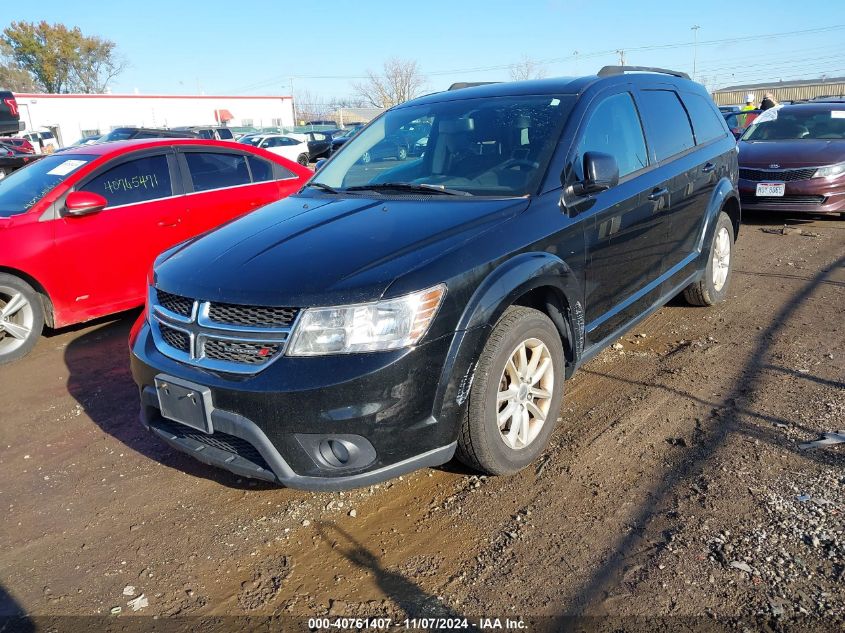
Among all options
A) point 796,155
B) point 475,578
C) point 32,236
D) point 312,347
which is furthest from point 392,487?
point 796,155

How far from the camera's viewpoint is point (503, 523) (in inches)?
114

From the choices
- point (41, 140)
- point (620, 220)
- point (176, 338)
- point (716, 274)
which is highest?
point (41, 140)

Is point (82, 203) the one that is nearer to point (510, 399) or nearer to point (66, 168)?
point (66, 168)

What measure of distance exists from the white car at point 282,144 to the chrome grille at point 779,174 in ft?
58.3

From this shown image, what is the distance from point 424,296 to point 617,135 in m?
2.09

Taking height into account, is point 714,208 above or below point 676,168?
below

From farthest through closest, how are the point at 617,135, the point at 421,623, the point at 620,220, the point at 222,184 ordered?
the point at 222,184, the point at 617,135, the point at 620,220, the point at 421,623

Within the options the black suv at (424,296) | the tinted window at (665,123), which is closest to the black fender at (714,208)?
the tinted window at (665,123)

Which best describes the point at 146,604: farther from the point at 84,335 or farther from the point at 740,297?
the point at 740,297

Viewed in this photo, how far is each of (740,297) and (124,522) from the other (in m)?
5.23

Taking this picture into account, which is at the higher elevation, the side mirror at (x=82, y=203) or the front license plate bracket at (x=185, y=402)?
the side mirror at (x=82, y=203)

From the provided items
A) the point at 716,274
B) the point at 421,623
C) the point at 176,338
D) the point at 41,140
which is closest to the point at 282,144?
the point at 41,140

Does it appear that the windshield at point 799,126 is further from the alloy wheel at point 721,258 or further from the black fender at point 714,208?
the black fender at point 714,208

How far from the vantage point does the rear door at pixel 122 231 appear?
5.32m
